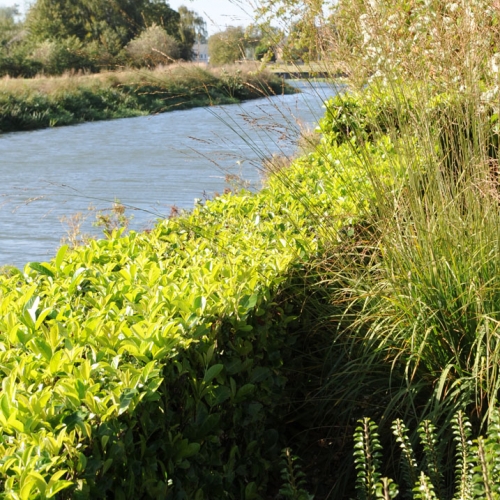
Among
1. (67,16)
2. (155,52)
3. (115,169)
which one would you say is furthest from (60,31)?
(155,52)

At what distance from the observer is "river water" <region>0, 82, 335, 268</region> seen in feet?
21.2

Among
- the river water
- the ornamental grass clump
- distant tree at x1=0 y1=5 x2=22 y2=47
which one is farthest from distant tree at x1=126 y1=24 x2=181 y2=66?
distant tree at x1=0 y1=5 x2=22 y2=47

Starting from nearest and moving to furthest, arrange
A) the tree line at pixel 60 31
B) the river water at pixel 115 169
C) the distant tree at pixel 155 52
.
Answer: the distant tree at pixel 155 52 → the river water at pixel 115 169 → the tree line at pixel 60 31

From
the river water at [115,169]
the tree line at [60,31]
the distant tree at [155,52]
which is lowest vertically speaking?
the river water at [115,169]

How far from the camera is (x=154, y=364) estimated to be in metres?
1.85

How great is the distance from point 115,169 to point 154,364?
12223 millimetres

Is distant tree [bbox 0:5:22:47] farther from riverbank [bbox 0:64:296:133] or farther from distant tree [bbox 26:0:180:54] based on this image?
riverbank [bbox 0:64:296:133]

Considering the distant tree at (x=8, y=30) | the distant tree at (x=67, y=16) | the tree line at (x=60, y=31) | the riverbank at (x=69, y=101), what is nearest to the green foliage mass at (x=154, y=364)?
the riverbank at (x=69, y=101)

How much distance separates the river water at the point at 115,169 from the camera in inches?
254

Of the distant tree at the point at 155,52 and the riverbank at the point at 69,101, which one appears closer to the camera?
the distant tree at the point at 155,52

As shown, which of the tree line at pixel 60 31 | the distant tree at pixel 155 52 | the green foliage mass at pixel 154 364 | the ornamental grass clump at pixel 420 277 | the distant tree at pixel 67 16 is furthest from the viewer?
the distant tree at pixel 67 16

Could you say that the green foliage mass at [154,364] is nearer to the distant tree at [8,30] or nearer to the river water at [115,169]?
the river water at [115,169]

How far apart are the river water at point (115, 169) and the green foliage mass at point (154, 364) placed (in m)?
0.72

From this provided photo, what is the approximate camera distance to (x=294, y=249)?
3.08 meters
